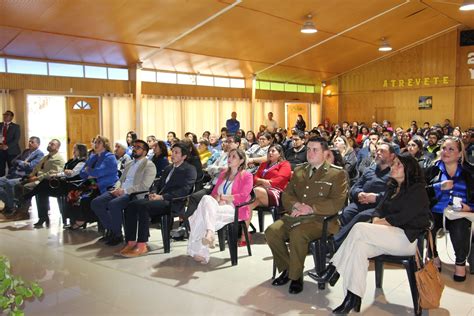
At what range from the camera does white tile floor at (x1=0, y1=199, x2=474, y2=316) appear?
9.68ft

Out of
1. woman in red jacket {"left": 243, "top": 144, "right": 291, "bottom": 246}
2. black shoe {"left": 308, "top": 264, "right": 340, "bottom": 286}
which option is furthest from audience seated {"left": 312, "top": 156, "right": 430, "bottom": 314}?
woman in red jacket {"left": 243, "top": 144, "right": 291, "bottom": 246}

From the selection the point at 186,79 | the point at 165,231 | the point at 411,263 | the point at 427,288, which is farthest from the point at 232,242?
the point at 186,79

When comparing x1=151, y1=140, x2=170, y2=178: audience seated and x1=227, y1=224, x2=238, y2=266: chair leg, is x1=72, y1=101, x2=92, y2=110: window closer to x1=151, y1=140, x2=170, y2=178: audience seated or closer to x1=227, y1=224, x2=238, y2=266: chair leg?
x1=151, y1=140, x2=170, y2=178: audience seated

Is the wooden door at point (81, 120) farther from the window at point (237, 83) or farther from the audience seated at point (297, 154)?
the audience seated at point (297, 154)

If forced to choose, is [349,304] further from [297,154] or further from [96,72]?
[96,72]

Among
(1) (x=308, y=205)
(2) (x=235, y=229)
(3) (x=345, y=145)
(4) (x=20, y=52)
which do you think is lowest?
(2) (x=235, y=229)

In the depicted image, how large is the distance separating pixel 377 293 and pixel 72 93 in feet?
25.1

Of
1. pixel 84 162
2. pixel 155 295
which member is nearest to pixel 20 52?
pixel 84 162

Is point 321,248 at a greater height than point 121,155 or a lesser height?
lesser

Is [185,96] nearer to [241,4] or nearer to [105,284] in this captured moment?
[241,4]

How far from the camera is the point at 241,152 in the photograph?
4.14 m

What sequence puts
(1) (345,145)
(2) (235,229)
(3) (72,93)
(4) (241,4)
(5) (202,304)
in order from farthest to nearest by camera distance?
(3) (72,93)
(4) (241,4)
(1) (345,145)
(2) (235,229)
(5) (202,304)

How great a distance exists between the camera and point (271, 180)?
179 inches

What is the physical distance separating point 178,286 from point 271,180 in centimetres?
160
